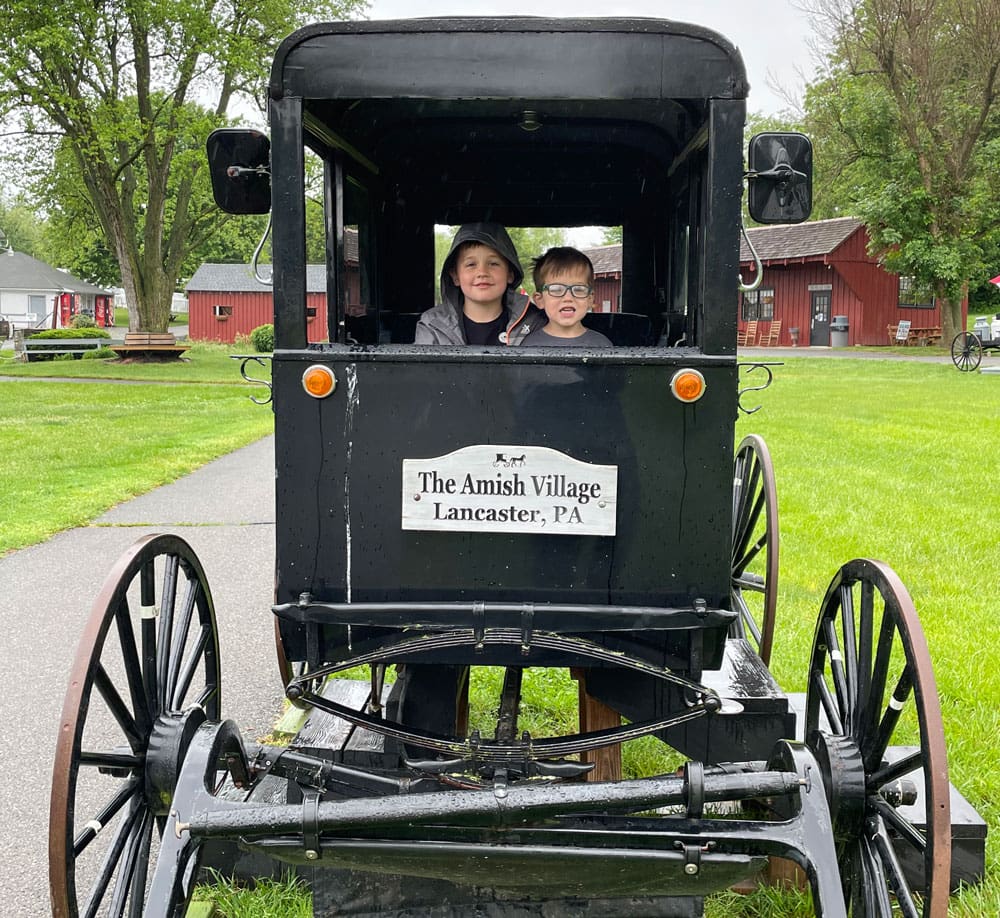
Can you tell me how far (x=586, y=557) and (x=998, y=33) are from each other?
3504 cm

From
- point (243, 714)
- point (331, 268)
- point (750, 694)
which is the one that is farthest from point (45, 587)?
point (750, 694)

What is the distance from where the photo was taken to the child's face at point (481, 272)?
12.1ft

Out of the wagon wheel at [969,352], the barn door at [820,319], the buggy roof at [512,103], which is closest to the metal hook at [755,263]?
the buggy roof at [512,103]

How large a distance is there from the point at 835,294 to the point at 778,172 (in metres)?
40.9

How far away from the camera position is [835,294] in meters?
41.6

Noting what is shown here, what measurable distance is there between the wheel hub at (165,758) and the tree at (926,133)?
3400 cm

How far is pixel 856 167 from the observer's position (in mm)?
37125

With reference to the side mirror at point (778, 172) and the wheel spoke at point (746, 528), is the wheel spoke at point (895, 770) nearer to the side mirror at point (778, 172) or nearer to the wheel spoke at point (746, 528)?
the side mirror at point (778, 172)

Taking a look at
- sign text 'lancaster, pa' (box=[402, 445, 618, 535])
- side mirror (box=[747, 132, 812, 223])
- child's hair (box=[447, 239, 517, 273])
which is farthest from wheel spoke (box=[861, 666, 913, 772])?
child's hair (box=[447, 239, 517, 273])

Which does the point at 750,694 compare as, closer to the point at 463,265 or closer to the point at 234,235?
the point at 463,265

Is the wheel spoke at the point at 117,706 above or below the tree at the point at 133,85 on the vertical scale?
below

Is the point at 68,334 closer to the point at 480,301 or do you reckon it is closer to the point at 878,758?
the point at 480,301

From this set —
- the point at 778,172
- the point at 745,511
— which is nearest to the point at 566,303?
the point at 778,172

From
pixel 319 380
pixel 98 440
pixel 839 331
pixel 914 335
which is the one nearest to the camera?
pixel 319 380
